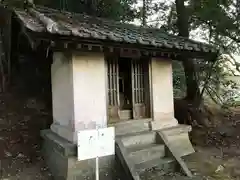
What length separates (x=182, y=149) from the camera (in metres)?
7.05

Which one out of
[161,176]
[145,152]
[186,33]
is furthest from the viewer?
[186,33]

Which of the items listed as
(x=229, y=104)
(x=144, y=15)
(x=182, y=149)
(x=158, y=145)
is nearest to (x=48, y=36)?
(x=158, y=145)

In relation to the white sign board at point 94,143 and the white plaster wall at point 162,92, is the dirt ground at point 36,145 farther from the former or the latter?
the white sign board at point 94,143

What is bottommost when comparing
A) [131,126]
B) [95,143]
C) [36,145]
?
[36,145]

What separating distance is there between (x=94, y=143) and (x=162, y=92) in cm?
341

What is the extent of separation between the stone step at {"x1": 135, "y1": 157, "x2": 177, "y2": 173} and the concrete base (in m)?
0.64

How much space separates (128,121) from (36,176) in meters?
2.54

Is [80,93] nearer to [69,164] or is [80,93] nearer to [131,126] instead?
[69,164]

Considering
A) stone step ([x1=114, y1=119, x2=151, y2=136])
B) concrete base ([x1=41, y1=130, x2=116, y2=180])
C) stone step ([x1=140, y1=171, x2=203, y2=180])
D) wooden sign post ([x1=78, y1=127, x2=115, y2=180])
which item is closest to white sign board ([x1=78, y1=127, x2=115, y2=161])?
wooden sign post ([x1=78, y1=127, x2=115, y2=180])

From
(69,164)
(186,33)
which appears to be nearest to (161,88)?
(69,164)

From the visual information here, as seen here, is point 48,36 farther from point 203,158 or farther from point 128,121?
point 203,158

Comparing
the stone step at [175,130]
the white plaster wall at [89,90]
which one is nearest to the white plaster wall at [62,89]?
the white plaster wall at [89,90]

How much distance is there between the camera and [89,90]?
18.8 ft

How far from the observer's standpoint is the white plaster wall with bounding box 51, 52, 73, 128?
18.6 ft
